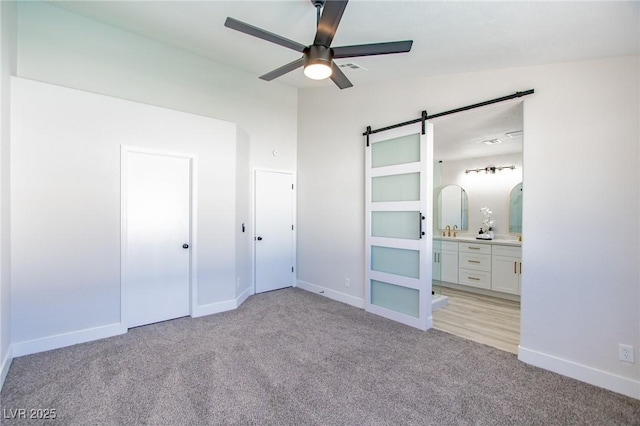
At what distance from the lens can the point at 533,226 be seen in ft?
8.66

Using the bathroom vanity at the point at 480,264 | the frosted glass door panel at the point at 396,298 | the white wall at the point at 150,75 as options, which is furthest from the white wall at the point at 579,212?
the white wall at the point at 150,75

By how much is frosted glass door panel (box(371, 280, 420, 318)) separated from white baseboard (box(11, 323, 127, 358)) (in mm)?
3061

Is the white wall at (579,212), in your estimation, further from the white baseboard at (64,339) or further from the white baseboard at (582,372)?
the white baseboard at (64,339)

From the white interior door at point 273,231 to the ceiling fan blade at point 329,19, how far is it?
9.71 ft

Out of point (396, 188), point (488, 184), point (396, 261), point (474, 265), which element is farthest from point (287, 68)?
point (488, 184)

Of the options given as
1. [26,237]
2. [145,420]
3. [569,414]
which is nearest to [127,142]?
[26,237]

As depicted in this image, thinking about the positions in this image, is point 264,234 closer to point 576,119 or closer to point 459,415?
point 459,415

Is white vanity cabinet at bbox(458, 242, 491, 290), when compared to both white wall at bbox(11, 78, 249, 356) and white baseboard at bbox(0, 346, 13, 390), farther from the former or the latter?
white baseboard at bbox(0, 346, 13, 390)

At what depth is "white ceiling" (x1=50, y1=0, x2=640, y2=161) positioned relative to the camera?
208 cm

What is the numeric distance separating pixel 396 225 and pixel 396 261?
0.47 meters

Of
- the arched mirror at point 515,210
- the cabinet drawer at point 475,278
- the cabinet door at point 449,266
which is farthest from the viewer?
the cabinet door at point 449,266

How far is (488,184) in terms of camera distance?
5.47 m

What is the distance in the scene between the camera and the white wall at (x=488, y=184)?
A: 520 centimetres

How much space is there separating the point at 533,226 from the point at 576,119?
955 millimetres
